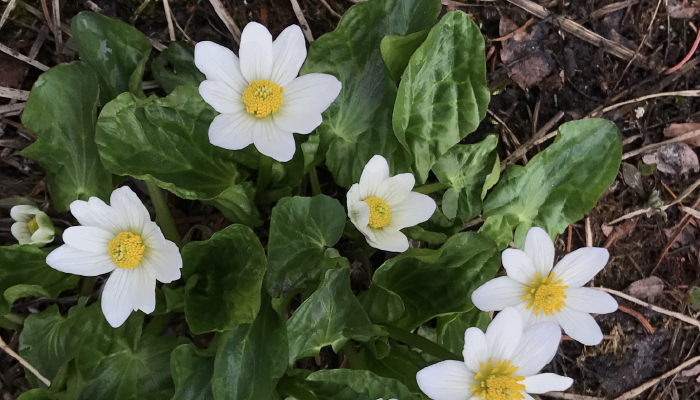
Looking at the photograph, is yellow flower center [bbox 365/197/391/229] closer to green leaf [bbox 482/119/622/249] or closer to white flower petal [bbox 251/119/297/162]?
white flower petal [bbox 251/119/297/162]

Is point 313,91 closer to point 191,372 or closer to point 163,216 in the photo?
point 163,216

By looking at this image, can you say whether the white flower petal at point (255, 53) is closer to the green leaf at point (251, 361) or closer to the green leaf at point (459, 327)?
the green leaf at point (251, 361)

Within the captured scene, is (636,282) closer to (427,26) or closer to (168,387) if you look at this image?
(427,26)

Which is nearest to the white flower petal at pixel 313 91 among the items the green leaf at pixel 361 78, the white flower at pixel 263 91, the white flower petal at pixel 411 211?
the white flower at pixel 263 91

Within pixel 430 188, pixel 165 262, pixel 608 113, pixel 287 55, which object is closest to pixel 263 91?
pixel 287 55

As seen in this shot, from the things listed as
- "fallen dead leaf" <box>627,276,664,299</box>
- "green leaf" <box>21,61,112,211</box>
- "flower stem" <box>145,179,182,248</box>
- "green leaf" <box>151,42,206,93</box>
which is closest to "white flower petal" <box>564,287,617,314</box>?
"fallen dead leaf" <box>627,276,664,299</box>

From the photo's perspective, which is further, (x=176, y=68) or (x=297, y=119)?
(x=176, y=68)

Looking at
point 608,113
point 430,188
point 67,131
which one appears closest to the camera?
point 67,131
